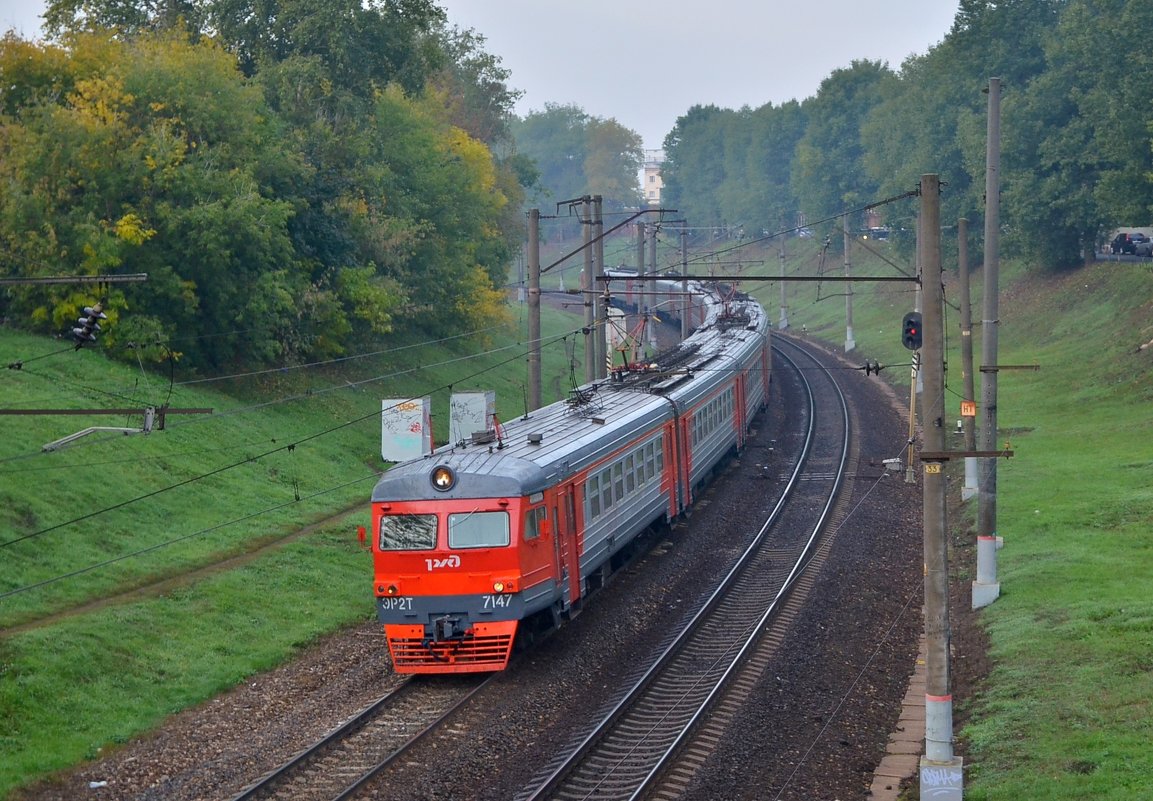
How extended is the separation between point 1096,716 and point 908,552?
38.5 ft

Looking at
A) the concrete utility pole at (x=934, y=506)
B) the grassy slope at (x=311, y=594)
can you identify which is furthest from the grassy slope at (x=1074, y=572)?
the concrete utility pole at (x=934, y=506)

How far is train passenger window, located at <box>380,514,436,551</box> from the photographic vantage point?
1895 centimetres

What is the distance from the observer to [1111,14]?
2361 inches

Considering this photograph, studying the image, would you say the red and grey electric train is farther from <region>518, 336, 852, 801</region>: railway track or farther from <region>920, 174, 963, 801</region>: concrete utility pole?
<region>920, 174, 963, 801</region>: concrete utility pole

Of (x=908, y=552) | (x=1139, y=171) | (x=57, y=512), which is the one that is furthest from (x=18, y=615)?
(x=1139, y=171)

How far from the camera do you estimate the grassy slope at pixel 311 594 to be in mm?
15859

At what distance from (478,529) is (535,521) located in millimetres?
918

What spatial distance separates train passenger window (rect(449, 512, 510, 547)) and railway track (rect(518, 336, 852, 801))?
9.36ft

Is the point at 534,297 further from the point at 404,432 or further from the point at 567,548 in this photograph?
the point at 567,548

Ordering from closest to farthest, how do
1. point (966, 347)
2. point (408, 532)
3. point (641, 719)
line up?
point (641, 719) → point (408, 532) → point (966, 347)

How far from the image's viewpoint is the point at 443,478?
749 inches

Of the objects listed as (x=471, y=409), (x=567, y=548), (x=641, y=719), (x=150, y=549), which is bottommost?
(x=641, y=719)

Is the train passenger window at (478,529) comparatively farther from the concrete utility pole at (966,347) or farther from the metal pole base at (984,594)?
the concrete utility pole at (966,347)

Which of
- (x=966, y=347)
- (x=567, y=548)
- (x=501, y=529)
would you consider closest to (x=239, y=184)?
(x=966, y=347)
